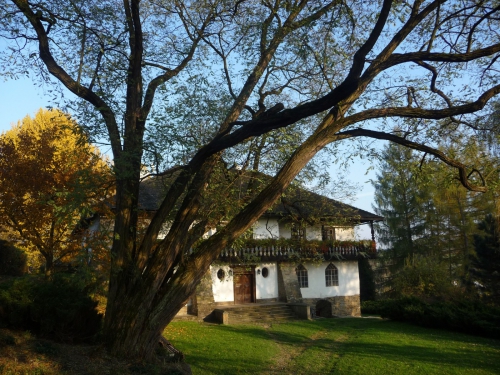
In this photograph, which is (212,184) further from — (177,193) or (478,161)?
(478,161)

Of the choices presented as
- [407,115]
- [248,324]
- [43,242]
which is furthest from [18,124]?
[407,115]

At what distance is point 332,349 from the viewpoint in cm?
1535

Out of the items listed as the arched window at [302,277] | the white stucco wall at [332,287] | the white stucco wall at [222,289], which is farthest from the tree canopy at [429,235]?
the white stucco wall at [222,289]

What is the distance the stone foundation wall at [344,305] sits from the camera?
2889 centimetres

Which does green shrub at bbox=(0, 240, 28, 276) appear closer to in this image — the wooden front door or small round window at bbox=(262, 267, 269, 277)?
the wooden front door

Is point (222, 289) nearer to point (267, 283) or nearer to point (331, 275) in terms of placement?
point (267, 283)

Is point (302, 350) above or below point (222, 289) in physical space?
below

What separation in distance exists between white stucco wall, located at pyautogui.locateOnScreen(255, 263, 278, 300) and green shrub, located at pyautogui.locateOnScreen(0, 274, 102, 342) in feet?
61.0

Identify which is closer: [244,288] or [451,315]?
[451,315]

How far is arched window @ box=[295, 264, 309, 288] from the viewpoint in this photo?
92.7ft

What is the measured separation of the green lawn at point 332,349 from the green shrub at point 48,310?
4.02 metres

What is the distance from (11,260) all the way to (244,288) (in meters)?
12.4

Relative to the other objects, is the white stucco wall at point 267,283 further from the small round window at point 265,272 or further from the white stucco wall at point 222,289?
the white stucco wall at point 222,289

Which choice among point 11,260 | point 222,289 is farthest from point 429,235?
point 11,260
